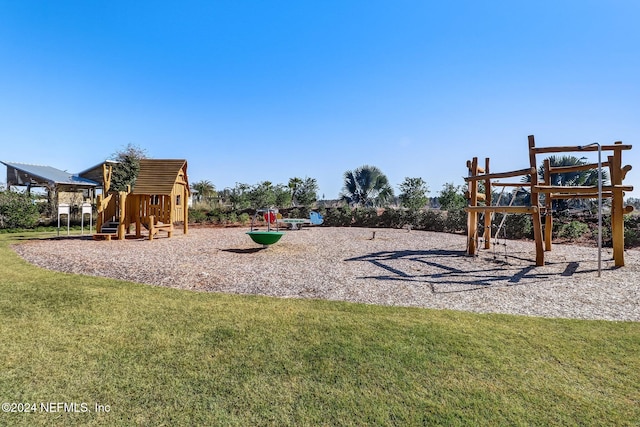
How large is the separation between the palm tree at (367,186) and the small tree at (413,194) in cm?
1049

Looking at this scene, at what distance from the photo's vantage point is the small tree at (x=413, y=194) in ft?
72.4

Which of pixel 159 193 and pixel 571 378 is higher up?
pixel 159 193

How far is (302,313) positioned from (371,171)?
99.7 ft

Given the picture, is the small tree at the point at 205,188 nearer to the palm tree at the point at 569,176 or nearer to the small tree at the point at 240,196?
the small tree at the point at 240,196

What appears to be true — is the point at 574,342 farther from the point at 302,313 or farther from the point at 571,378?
the point at 302,313

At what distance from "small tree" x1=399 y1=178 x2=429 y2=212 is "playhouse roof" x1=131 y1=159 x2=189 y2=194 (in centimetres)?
1435

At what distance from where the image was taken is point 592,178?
57.5ft

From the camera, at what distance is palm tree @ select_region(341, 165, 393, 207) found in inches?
1326

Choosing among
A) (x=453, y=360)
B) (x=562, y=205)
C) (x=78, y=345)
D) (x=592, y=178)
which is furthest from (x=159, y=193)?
(x=592, y=178)

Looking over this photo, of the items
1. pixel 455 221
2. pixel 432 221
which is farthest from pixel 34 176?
pixel 455 221

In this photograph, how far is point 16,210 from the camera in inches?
622

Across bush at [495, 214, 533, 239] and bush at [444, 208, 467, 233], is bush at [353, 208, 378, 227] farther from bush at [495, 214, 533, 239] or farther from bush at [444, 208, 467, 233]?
bush at [495, 214, 533, 239]

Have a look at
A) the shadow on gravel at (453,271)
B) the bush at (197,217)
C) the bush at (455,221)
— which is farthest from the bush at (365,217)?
the shadow on gravel at (453,271)

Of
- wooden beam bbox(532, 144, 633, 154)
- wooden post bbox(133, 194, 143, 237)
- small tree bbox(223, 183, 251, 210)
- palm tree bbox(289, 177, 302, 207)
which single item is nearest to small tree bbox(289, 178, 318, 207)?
palm tree bbox(289, 177, 302, 207)
